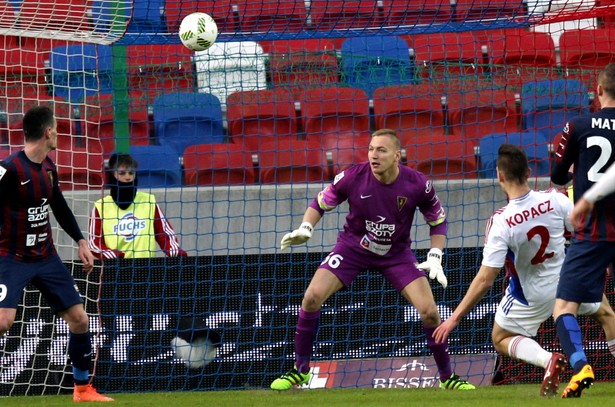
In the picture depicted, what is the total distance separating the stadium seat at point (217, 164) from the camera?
34.1 ft

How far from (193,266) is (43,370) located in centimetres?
144

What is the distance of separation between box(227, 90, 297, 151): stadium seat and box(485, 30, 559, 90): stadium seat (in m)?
2.04

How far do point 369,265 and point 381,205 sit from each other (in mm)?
448

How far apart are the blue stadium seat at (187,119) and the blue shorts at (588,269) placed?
15.6 feet

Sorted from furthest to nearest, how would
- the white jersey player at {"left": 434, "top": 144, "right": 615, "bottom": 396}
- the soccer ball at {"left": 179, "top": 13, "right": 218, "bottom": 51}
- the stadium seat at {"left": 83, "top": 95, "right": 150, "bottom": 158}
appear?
1. the stadium seat at {"left": 83, "top": 95, "right": 150, "bottom": 158}
2. the soccer ball at {"left": 179, "top": 13, "right": 218, "bottom": 51}
3. the white jersey player at {"left": 434, "top": 144, "right": 615, "bottom": 396}

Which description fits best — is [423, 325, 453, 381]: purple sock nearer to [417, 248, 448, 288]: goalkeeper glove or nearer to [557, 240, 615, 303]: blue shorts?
[417, 248, 448, 288]: goalkeeper glove

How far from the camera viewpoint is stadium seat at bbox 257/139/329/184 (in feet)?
34.1

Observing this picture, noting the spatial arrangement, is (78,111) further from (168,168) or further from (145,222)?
(145,222)

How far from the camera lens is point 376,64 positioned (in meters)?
10.9

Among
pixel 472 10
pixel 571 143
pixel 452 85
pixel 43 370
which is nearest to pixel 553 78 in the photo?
pixel 452 85

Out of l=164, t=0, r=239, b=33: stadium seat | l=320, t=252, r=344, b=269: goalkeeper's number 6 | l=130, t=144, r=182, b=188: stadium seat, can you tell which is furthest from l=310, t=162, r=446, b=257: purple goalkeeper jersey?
l=130, t=144, r=182, b=188: stadium seat

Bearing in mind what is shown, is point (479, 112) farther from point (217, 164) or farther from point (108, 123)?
point (108, 123)

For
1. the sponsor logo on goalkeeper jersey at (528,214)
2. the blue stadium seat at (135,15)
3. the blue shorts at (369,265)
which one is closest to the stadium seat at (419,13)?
the blue stadium seat at (135,15)

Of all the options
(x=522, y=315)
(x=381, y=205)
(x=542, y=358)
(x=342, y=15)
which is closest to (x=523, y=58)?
(x=342, y=15)
